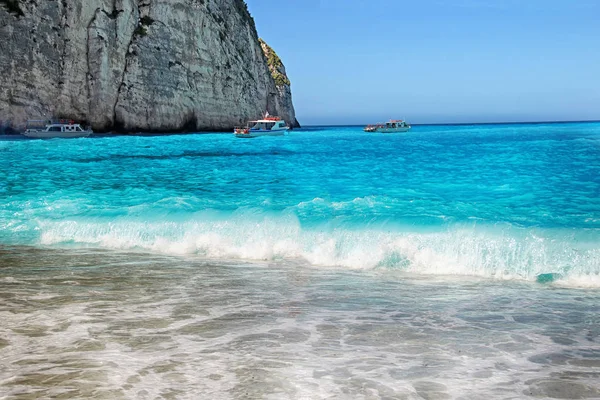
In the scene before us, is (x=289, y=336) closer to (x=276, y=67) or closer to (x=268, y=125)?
(x=268, y=125)

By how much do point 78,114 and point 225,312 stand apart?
62374mm

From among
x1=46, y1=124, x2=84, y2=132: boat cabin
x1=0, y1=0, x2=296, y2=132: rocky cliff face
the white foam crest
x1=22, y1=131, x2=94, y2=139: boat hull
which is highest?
x1=0, y1=0, x2=296, y2=132: rocky cliff face

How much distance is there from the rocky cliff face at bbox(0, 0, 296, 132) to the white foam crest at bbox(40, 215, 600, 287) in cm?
5080

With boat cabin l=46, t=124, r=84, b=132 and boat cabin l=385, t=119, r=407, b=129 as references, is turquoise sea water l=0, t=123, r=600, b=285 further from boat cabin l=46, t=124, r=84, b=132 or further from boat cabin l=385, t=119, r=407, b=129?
boat cabin l=385, t=119, r=407, b=129

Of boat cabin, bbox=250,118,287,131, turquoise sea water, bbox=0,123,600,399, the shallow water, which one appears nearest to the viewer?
the shallow water

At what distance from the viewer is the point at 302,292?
7711mm

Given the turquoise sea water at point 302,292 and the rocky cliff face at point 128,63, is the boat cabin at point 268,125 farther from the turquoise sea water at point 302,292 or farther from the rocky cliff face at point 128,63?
the turquoise sea water at point 302,292

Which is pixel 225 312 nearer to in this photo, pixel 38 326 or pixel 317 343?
pixel 317 343

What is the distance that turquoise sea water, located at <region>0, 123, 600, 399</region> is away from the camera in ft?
15.5

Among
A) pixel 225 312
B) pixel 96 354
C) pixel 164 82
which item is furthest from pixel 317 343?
pixel 164 82

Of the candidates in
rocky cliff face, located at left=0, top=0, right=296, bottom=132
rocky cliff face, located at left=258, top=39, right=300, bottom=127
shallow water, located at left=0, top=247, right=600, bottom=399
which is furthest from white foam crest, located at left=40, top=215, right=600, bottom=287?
rocky cliff face, located at left=258, top=39, right=300, bottom=127

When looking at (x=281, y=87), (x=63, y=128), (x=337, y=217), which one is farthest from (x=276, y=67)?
(x=337, y=217)

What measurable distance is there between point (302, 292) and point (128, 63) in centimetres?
6421

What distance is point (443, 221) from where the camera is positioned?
11922 millimetres
